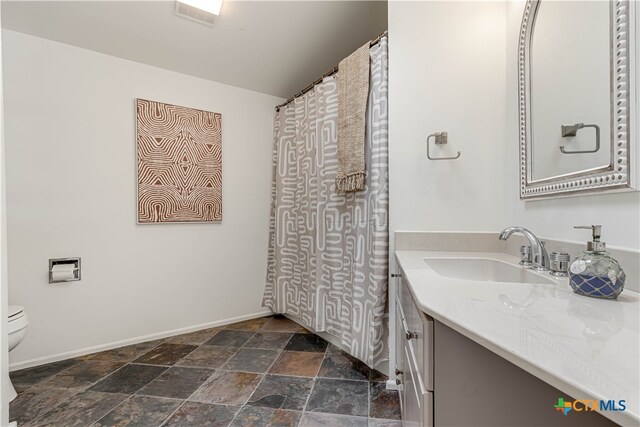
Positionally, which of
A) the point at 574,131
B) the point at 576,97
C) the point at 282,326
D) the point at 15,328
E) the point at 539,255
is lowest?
the point at 282,326

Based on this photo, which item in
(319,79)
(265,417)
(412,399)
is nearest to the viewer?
(412,399)

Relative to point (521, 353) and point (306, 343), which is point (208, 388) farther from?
point (521, 353)

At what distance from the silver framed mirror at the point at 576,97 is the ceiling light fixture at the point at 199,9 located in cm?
170

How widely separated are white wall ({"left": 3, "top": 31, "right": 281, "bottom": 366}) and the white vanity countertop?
83.6 inches

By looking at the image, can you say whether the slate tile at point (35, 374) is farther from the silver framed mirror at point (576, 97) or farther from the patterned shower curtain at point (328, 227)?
the silver framed mirror at point (576, 97)

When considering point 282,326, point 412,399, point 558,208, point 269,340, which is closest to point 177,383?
point 269,340

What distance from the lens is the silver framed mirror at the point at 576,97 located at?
73 centimetres

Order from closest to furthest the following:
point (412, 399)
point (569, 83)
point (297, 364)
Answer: point (412, 399), point (569, 83), point (297, 364)

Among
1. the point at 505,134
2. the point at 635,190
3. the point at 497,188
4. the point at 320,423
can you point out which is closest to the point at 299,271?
the point at 320,423

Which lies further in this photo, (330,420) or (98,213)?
(98,213)

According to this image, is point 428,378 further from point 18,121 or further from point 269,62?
point 18,121

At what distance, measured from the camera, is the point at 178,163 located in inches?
88.8

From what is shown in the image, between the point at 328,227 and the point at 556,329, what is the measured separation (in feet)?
5.26

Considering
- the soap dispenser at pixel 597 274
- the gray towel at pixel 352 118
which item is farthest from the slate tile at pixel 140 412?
the soap dispenser at pixel 597 274
